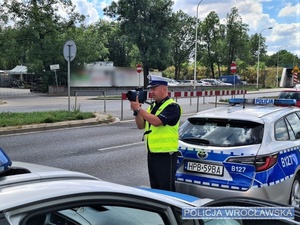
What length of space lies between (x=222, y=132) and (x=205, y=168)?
0.55 meters

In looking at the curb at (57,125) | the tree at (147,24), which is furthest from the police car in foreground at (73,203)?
the tree at (147,24)

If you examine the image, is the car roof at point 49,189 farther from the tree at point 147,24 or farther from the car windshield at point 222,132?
the tree at point 147,24

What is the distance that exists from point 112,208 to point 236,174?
2.63m

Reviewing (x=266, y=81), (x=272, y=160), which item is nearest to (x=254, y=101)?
(x=272, y=160)

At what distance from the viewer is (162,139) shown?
13.5 ft

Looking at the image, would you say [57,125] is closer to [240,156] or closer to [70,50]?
[70,50]

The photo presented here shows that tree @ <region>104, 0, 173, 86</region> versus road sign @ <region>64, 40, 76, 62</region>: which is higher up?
tree @ <region>104, 0, 173, 86</region>

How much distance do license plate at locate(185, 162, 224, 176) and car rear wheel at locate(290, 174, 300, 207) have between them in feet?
3.57

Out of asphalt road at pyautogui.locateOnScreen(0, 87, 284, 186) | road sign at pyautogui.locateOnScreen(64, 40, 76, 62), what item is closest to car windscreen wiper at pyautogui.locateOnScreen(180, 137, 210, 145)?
asphalt road at pyautogui.locateOnScreen(0, 87, 284, 186)

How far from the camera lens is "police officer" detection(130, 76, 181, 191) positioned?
409cm

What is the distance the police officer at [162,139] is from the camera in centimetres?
409

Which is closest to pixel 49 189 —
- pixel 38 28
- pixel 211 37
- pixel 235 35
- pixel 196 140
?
pixel 196 140

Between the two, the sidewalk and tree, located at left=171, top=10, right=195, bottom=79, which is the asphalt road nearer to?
the sidewalk

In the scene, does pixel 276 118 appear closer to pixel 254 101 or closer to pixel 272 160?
pixel 272 160
